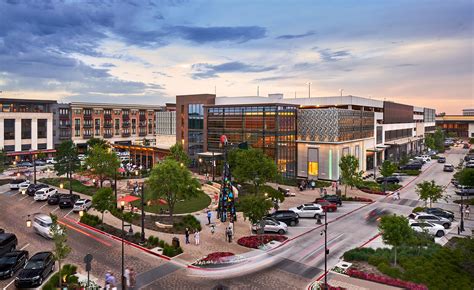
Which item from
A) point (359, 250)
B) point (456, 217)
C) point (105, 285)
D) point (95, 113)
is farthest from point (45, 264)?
point (95, 113)

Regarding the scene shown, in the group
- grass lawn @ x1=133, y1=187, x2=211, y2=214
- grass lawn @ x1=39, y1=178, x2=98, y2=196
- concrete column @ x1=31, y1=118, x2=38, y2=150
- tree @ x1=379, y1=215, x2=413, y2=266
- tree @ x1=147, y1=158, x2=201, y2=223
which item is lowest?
grass lawn @ x1=133, y1=187, x2=211, y2=214

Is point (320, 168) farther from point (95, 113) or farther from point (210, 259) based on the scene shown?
point (95, 113)

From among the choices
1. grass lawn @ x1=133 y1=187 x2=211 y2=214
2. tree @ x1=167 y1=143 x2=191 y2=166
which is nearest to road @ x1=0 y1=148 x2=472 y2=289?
grass lawn @ x1=133 y1=187 x2=211 y2=214

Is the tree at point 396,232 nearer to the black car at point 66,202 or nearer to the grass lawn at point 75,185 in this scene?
the black car at point 66,202

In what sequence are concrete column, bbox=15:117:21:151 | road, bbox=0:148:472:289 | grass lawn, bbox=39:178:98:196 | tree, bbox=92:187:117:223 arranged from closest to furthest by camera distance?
road, bbox=0:148:472:289, tree, bbox=92:187:117:223, grass lawn, bbox=39:178:98:196, concrete column, bbox=15:117:21:151

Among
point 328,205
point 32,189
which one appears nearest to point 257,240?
point 328,205

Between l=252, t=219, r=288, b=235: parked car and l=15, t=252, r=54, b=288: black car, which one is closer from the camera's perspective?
l=15, t=252, r=54, b=288: black car

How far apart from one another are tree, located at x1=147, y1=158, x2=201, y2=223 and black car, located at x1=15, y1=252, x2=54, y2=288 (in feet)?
49.1

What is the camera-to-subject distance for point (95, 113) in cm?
12162

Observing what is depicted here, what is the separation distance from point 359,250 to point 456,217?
20.3 m

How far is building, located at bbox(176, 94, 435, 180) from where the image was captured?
210 ft

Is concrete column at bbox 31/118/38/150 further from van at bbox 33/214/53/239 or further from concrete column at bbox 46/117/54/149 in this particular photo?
van at bbox 33/214/53/239

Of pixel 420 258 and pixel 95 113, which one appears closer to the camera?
pixel 420 258

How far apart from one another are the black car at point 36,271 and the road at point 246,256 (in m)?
1.93
